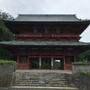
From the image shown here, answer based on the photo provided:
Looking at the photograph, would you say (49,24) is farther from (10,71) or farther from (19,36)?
(10,71)

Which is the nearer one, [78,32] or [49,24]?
[49,24]

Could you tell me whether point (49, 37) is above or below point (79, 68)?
above

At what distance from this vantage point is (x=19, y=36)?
72.9 ft

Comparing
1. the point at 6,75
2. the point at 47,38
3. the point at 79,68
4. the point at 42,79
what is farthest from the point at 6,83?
the point at 47,38

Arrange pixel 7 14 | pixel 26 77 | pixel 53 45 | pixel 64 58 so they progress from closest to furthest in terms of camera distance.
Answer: pixel 26 77 → pixel 53 45 → pixel 64 58 → pixel 7 14

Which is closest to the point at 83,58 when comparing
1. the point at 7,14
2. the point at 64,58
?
the point at 7,14

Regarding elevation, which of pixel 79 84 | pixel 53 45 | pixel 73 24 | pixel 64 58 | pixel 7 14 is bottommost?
pixel 79 84

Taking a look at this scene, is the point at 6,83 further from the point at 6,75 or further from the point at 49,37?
the point at 49,37

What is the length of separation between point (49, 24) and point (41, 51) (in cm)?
395

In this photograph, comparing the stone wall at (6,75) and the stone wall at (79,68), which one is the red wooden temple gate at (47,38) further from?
the stone wall at (6,75)

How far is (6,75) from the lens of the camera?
14438 millimetres

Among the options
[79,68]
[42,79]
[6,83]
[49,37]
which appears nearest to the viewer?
[6,83]

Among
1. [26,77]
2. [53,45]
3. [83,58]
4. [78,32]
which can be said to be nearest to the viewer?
[26,77]

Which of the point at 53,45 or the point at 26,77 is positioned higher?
the point at 53,45
